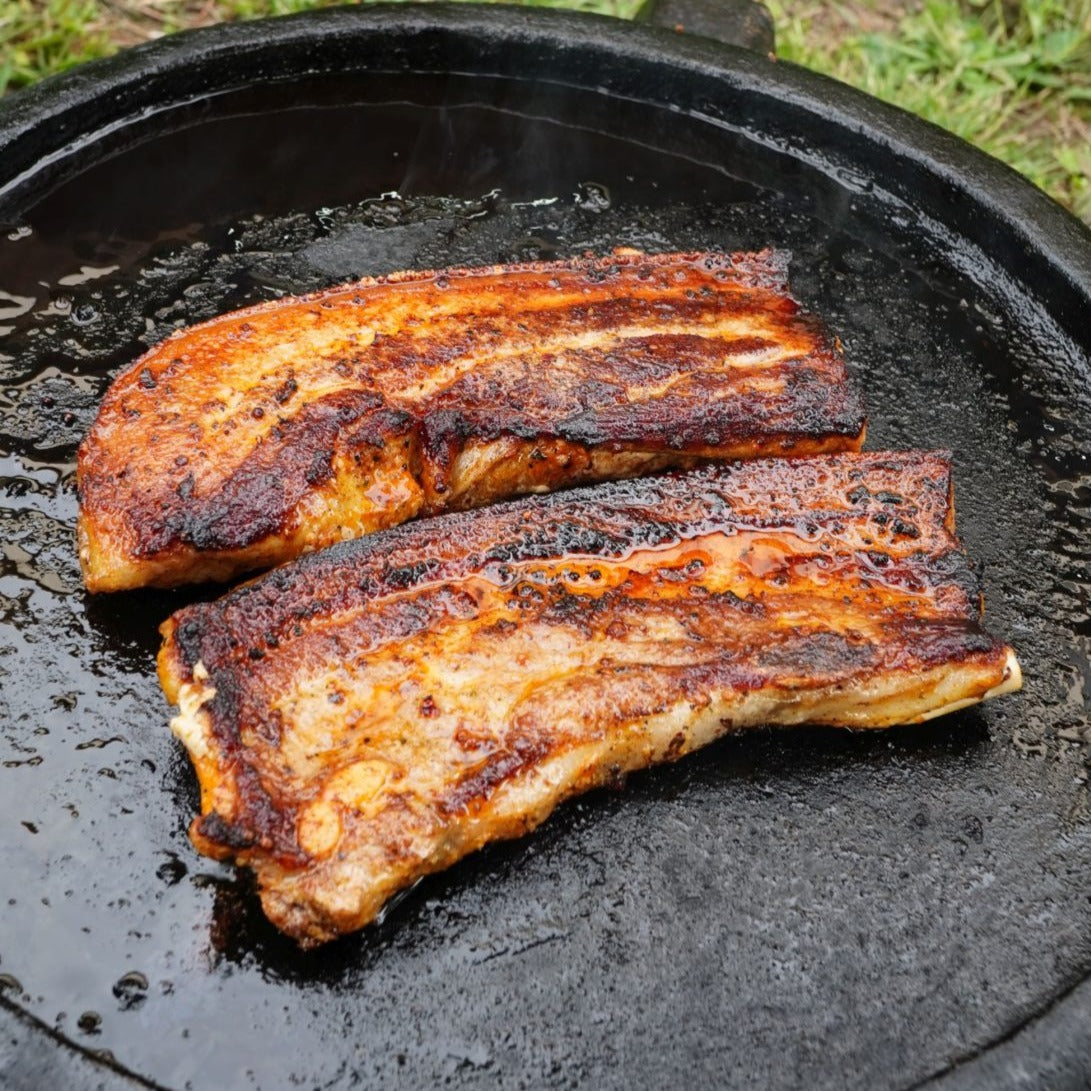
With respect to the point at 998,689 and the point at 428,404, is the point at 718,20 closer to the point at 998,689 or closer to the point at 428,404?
the point at 428,404

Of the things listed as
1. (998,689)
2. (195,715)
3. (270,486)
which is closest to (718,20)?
(270,486)

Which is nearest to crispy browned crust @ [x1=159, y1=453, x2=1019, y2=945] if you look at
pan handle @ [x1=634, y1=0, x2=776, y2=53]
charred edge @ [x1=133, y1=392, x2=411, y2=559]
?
charred edge @ [x1=133, y1=392, x2=411, y2=559]

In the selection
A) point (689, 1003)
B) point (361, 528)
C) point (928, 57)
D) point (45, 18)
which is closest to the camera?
point (689, 1003)

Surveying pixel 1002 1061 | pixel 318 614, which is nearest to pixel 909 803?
pixel 1002 1061

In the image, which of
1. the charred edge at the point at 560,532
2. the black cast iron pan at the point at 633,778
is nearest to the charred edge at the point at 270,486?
the charred edge at the point at 560,532

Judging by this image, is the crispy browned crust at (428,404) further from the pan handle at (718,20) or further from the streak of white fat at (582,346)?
the pan handle at (718,20)

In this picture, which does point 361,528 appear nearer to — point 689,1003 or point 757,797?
point 757,797
